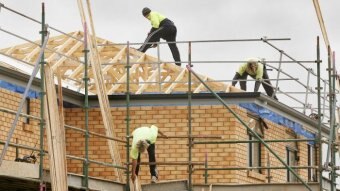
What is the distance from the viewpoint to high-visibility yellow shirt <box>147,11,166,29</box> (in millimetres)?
34281

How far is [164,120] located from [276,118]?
2926 millimetres

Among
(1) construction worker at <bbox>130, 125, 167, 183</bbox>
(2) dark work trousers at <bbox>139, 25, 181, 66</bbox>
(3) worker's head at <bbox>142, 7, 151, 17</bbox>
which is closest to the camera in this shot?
(1) construction worker at <bbox>130, 125, 167, 183</bbox>

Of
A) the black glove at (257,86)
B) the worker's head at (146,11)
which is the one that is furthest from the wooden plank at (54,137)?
the worker's head at (146,11)

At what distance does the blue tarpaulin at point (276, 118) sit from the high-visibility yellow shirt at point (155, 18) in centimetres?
364

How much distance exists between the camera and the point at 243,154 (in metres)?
31.4

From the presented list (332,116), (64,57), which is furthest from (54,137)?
(64,57)

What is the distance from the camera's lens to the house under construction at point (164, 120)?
2820cm

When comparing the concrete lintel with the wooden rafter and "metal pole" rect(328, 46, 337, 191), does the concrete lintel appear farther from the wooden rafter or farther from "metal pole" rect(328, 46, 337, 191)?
the wooden rafter

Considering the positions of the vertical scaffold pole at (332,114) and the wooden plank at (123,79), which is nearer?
the vertical scaffold pole at (332,114)

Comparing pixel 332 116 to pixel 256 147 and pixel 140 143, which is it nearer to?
pixel 140 143

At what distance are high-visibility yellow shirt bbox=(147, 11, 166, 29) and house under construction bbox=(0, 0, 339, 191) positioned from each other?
1514 millimetres

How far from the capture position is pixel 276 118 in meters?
32.9

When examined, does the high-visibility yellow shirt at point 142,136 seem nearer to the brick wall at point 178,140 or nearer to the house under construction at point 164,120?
the house under construction at point 164,120

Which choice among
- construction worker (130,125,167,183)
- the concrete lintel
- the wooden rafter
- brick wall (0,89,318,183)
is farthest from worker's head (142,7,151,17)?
the concrete lintel
